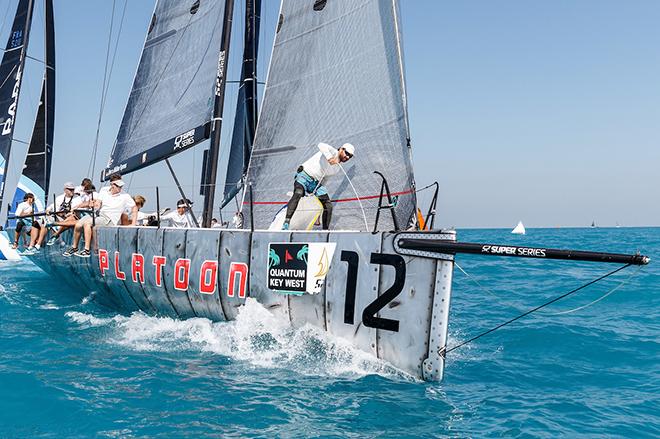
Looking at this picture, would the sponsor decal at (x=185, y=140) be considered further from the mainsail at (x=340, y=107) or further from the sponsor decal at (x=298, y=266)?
the sponsor decal at (x=298, y=266)

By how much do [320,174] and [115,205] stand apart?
14.7ft

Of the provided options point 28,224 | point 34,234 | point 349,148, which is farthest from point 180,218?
point 28,224

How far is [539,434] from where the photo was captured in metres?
4.34

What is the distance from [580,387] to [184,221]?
7627mm

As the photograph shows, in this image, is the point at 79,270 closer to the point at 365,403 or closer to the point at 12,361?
the point at 12,361

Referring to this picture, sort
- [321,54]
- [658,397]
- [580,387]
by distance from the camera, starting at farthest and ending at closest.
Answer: [321,54]
[580,387]
[658,397]

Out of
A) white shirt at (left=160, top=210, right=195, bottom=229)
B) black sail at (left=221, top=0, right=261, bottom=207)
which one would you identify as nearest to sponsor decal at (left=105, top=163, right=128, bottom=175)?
white shirt at (left=160, top=210, right=195, bottom=229)

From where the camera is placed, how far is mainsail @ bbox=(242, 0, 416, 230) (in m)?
6.95

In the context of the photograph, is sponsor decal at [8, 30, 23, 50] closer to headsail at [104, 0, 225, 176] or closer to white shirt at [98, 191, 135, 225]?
headsail at [104, 0, 225, 176]

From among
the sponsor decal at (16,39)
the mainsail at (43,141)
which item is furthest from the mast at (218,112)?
the sponsor decal at (16,39)

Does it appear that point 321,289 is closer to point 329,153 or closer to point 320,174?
point 320,174

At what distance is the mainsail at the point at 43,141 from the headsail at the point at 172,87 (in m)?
7.91

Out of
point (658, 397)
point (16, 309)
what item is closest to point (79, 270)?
point (16, 309)

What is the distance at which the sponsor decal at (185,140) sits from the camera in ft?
30.5
